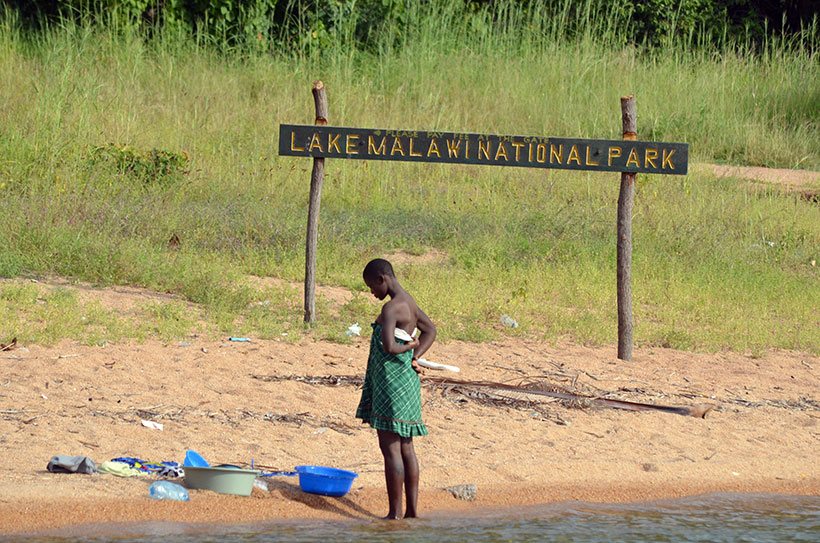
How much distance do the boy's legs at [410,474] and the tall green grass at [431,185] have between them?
3146mm

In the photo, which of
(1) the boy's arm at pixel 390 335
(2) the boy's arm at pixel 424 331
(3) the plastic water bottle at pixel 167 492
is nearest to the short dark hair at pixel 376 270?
(1) the boy's arm at pixel 390 335

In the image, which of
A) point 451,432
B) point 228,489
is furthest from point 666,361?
point 228,489

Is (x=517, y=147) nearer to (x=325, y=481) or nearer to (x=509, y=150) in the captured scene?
(x=509, y=150)

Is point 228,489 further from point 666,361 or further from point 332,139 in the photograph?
point 666,361

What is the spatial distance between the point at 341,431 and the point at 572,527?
5.02 ft

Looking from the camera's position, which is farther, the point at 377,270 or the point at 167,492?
the point at 167,492

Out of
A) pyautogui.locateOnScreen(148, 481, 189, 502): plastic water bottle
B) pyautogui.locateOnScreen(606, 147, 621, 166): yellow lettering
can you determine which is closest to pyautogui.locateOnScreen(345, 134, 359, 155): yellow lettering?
pyautogui.locateOnScreen(606, 147, 621, 166): yellow lettering

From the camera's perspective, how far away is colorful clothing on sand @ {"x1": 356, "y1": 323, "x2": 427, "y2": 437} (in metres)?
5.35

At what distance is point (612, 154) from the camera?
8414 mm

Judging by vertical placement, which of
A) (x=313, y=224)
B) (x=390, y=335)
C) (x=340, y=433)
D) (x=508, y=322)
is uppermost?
(x=313, y=224)

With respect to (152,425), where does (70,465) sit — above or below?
below

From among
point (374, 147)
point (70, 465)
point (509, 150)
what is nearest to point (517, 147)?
point (509, 150)

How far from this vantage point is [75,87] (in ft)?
45.6

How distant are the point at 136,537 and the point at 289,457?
1213mm
